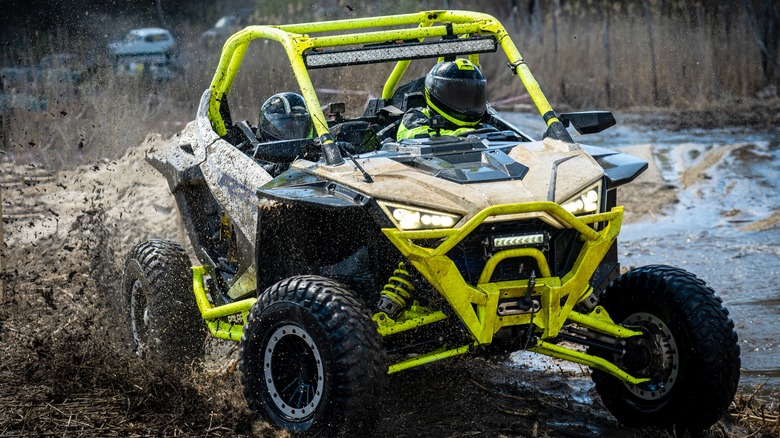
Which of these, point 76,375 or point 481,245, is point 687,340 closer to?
point 481,245

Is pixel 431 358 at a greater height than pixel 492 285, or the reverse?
pixel 492 285

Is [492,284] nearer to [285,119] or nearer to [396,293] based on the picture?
[396,293]

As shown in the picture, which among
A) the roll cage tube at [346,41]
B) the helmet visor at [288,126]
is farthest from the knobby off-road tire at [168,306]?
the helmet visor at [288,126]

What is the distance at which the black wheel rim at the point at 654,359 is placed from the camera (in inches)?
220

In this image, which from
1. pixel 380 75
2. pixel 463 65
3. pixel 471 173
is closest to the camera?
pixel 471 173

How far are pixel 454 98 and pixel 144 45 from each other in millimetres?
12915

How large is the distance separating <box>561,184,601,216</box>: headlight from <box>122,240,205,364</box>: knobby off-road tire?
2895mm

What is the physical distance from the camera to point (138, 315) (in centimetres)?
750

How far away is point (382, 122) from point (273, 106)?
73 centimetres

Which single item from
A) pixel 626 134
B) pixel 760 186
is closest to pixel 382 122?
pixel 760 186

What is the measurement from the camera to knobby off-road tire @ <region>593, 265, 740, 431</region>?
5.40m

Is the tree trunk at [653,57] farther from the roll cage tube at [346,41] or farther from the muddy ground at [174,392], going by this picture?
the muddy ground at [174,392]

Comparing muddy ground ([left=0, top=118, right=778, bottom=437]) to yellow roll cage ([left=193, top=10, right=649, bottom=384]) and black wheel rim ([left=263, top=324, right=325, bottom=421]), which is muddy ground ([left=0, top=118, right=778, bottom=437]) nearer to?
black wheel rim ([left=263, top=324, right=325, bottom=421])

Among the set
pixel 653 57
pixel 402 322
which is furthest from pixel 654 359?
pixel 653 57
